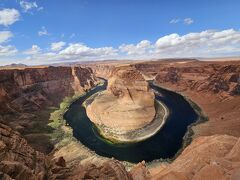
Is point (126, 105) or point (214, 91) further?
point (214, 91)

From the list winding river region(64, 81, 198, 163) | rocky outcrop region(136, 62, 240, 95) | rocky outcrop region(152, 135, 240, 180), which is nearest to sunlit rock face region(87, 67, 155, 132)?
winding river region(64, 81, 198, 163)

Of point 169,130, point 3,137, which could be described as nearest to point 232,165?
point 3,137

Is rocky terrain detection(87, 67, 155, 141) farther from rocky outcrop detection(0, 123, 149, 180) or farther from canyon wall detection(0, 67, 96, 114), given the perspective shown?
rocky outcrop detection(0, 123, 149, 180)

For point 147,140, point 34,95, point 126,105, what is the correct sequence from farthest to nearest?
point 34,95 < point 126,105 < point 147,140

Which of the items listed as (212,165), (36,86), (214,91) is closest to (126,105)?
(214,91)

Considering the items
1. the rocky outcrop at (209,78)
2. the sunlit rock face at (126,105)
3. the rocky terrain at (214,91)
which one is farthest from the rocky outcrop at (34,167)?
the rocky outcrop at (209,78)

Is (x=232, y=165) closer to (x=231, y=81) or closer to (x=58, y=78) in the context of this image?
(x=231, y=81)

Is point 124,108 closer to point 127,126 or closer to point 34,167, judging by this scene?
point 127,126
